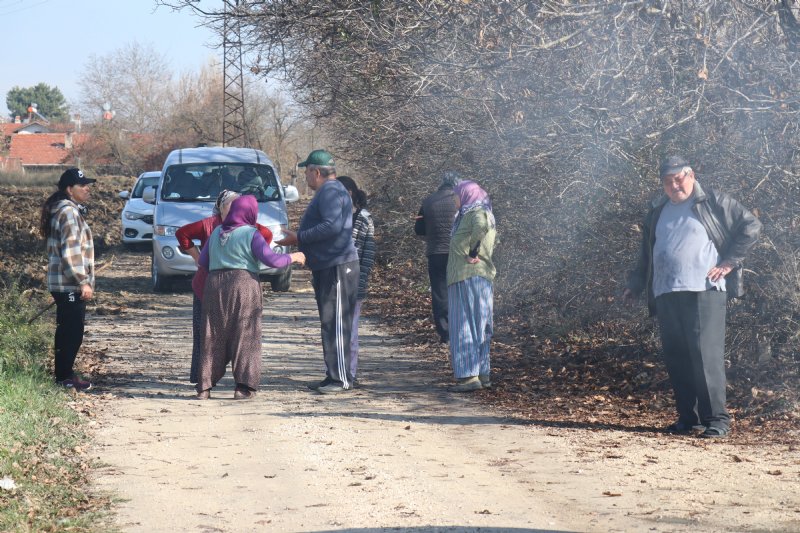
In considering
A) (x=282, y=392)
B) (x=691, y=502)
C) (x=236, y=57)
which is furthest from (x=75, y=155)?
(x=691, y=502)

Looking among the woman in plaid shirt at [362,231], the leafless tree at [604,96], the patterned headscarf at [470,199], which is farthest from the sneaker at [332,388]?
the leafless tree at [604,96]

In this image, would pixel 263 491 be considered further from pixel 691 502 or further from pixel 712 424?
pixel 712 424

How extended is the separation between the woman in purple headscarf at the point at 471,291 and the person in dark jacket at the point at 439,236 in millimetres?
2438

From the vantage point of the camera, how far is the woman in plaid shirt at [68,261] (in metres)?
9.45

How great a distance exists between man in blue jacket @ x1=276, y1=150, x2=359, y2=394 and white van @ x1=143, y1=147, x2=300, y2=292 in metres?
6.69

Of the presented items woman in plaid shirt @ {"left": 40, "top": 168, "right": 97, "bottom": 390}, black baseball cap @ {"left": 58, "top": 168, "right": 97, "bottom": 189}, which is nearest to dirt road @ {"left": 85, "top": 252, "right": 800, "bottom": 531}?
woman in plaid shirt @ {"left": 40, "top": 168, "right": 97, "bottom": 390}

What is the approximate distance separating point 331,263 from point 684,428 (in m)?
3.41

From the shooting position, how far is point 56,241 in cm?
952

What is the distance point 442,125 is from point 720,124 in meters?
3.23

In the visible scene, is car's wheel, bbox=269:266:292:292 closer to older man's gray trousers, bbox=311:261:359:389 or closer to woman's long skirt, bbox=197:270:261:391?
older man's gray trousers, bbox=311:261:359:389

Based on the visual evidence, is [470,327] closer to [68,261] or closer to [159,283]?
[68,261]

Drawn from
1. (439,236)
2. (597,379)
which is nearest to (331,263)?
(597,379)

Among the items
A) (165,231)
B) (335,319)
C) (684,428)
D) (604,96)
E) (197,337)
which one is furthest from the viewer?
(165,231)

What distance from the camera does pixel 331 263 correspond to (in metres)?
9.80
